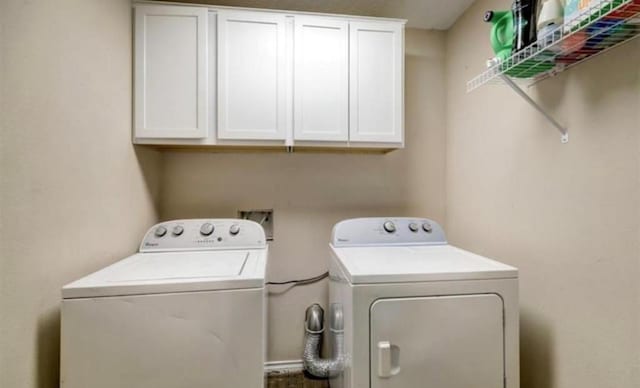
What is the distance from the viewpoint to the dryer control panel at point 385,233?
1.70 metres

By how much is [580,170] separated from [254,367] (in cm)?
138

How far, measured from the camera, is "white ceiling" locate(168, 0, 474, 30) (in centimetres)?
177

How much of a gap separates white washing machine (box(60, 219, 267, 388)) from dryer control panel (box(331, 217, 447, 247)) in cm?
74

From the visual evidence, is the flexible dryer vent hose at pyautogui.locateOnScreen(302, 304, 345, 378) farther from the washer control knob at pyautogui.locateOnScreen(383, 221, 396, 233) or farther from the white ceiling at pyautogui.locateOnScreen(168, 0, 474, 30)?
the white ceiling at pyautogui.locateOnScreen(168, 0, 474, 30)

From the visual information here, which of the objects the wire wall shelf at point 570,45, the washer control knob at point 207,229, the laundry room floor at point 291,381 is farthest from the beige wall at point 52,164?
the wire wall shelf at point 570,45

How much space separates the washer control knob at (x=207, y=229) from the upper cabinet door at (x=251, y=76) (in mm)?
508

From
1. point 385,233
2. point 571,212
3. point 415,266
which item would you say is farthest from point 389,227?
point 571,212

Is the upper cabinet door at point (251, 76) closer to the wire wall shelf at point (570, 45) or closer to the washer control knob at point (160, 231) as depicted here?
the washer control knob at point (160, 231)

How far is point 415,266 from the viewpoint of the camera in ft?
3.92

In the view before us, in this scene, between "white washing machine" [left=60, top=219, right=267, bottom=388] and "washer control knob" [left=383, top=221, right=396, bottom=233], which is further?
"washer control knob" [left=383, top=221, right=396, bottom=233]

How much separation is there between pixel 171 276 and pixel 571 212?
60.3 inches

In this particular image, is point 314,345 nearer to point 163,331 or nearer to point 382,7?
point 163,331

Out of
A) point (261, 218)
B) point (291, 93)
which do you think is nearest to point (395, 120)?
point (291, 93)

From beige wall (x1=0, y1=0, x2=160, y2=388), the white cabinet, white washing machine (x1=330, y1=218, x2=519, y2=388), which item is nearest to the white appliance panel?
beige wall (x1=0, y1=0, x2=160, y2=388)
